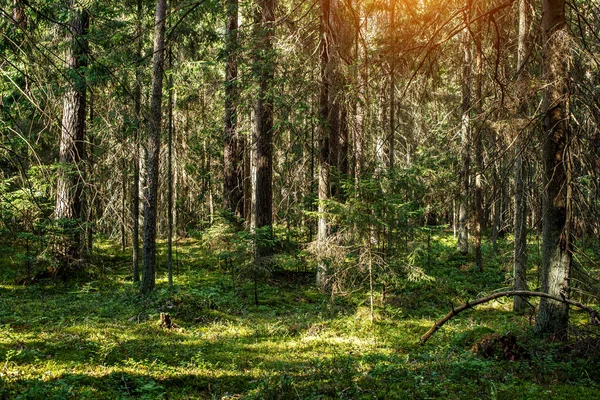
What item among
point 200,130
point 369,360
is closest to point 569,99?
point 369,360

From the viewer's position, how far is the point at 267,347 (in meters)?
7.56

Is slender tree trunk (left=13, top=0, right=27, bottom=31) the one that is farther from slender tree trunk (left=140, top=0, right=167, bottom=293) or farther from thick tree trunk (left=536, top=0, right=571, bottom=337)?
slender tree trunk (left=140, top=0, right=167, bottom=293)

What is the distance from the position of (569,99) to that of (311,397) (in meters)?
5.72

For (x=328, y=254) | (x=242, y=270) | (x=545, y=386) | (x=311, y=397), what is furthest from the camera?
(x=242, y=270)

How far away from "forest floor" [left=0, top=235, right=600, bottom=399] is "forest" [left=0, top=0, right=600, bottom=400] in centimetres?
5

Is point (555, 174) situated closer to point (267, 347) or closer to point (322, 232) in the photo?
point (267, 347)

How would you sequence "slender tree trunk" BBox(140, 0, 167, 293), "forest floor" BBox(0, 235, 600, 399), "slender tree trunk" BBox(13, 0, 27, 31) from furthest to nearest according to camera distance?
"slender tree trunk" BBox(140, 0, 167, 293) < "forest floor" BBox(0, 235, 600, 399) < "slender tree trunk" BBox(13, 0, 27, 31)

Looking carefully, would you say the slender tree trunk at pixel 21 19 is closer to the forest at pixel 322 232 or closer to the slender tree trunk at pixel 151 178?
the forest at pixel 322 232

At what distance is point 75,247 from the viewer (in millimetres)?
13469

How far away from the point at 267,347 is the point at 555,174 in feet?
19.4

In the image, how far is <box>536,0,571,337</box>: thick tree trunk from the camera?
6.13 meters

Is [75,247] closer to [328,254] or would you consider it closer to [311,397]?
[328,254]

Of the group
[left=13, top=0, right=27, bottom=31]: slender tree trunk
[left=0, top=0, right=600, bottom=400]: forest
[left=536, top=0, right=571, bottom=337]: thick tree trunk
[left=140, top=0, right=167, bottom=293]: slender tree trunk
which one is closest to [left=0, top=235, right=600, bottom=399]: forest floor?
[left=0, top=0, right=600, bottom=400]: forest

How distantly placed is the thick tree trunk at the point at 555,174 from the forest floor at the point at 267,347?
0.53 meters
